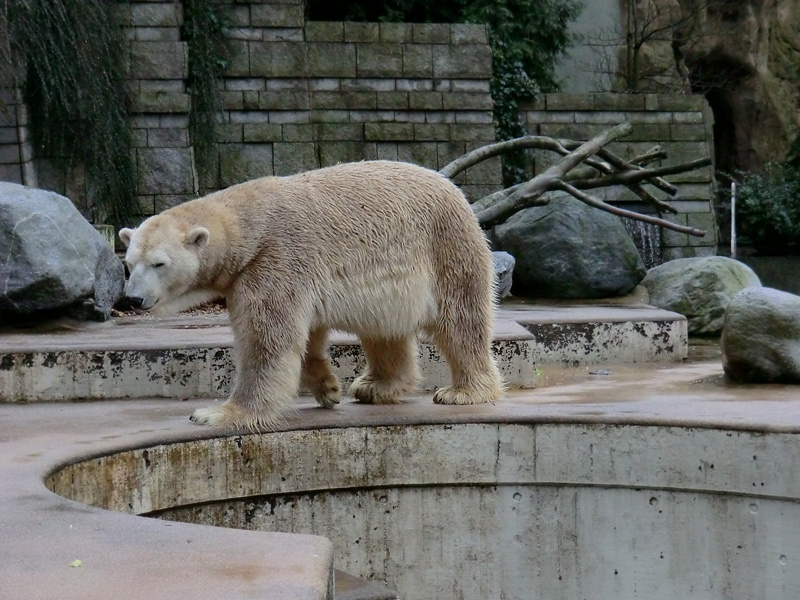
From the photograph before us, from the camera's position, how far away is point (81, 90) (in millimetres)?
9938

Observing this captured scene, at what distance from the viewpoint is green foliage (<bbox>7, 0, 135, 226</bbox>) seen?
31.2 feet

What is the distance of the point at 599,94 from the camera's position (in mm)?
13531

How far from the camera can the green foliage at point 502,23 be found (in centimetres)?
1350

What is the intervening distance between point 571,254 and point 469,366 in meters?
4.31

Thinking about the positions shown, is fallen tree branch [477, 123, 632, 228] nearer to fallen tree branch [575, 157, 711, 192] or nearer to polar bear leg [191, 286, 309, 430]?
fallen tree branch [575, 157, 711, 192]

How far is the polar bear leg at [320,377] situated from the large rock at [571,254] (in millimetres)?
4438

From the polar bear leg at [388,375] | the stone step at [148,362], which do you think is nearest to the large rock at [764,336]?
the stone step at [148,362]

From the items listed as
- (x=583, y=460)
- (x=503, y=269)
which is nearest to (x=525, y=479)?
(x=583, y=460)

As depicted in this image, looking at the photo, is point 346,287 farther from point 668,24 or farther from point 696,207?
point 668,24

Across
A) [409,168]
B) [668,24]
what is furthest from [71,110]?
[668,24]

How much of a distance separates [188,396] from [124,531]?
8.56 feet

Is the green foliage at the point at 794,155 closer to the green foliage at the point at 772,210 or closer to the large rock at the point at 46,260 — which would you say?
the green foliage at the point at 772,210

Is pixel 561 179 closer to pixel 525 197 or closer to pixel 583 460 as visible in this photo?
pixel 525 197

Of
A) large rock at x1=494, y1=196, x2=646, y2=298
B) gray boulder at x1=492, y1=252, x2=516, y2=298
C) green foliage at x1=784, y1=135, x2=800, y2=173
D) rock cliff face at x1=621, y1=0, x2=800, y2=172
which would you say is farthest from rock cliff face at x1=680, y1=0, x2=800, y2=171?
gray boulder at x1=492, y1=252, x2=516, y2=298
